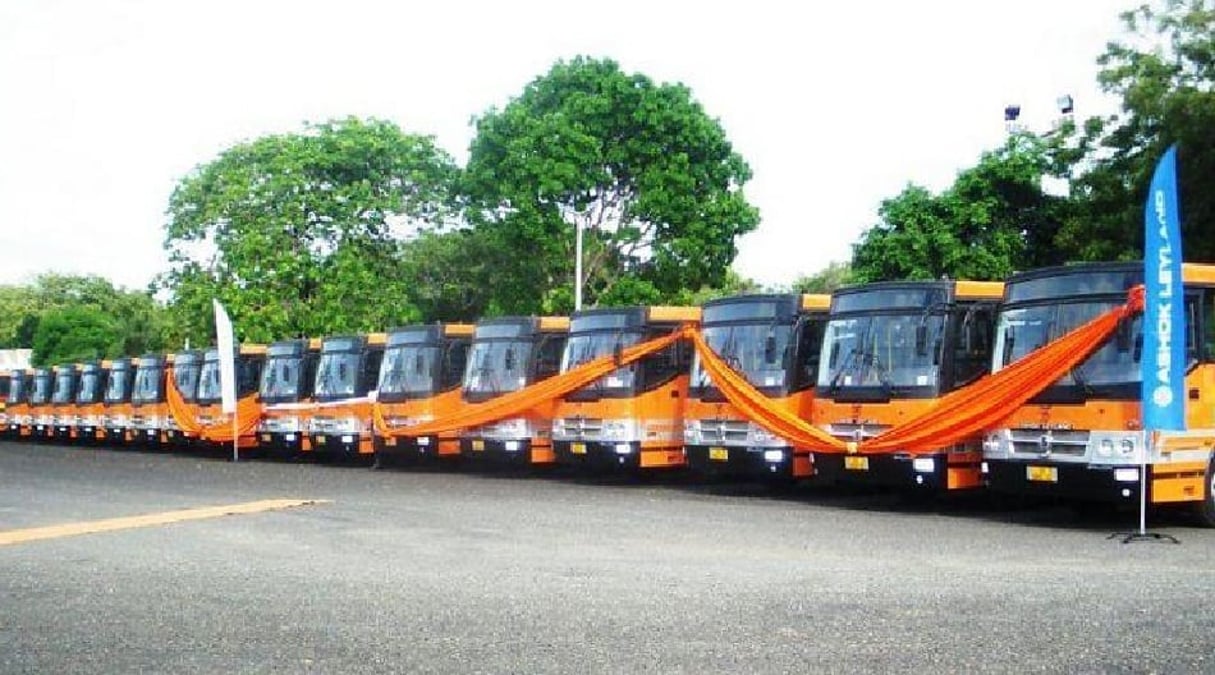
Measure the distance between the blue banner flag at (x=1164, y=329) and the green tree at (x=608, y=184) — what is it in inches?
1119

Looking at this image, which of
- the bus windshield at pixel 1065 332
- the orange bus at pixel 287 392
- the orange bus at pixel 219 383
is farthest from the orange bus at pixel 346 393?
the bus windshield at pixel 1065 332

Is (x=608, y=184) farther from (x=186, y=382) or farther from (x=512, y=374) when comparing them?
(x=512, y=374)

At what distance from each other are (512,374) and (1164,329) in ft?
45.4

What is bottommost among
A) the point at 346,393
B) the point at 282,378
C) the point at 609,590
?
the point at 609,590

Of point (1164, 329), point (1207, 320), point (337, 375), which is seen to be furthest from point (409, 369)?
point (1164, 329)

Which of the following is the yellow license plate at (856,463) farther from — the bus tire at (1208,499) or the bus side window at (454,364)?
the bus side window at (454,364)

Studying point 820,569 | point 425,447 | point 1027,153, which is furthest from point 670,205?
point 820,569

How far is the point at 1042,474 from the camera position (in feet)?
51.2

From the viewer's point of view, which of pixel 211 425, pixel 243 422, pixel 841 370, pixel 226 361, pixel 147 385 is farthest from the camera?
pixel 147 385

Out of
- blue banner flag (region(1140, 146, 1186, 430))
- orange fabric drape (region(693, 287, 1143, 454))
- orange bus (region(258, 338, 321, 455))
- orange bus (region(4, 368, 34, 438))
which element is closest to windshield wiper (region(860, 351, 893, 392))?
orange fabric drape (region(693, 287, 1143, 454))

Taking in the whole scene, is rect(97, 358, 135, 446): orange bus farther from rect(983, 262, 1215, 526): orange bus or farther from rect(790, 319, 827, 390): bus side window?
rect(983, 262, 1215, 526): orange bus

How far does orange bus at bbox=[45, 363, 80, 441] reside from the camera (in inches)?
1887

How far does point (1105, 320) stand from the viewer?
15305 mm

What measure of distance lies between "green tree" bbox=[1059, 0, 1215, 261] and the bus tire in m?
14.1
